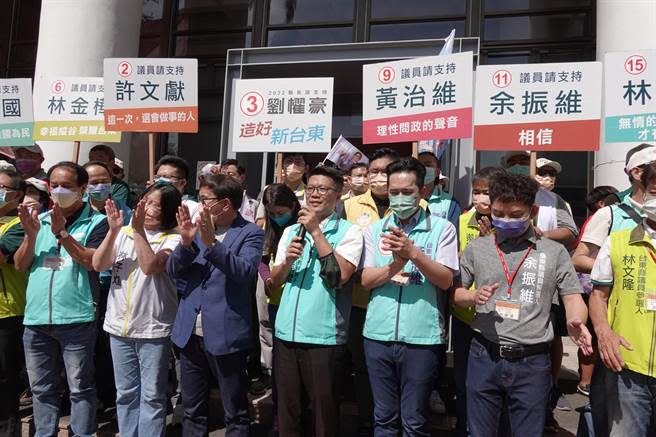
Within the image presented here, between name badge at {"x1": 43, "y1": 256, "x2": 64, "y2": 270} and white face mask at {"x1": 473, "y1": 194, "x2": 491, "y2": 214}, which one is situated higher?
white face mask at {"x1": 473, "y1": 194, "x2": 491, "y2": 214}

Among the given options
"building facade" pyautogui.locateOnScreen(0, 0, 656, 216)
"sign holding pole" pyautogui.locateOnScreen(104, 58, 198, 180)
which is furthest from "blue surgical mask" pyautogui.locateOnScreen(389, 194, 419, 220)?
"building facade" pyautogui.locateOnScreen(0, 0, 656, 216)

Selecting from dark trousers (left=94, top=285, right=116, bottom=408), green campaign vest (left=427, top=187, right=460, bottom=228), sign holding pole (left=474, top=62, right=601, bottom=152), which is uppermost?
sign holding pole (left=474, top=62, right=601, bottom=152)

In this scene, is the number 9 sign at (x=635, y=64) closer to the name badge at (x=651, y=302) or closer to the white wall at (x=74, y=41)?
the name badge at (x=651, y=302)

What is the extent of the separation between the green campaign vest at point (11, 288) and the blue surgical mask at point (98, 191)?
58 centimetres

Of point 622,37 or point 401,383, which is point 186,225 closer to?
point 401,383

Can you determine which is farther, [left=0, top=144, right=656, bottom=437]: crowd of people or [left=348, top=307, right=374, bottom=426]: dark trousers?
[left=348, top=307, right=374, bottom=426]: dark trousers

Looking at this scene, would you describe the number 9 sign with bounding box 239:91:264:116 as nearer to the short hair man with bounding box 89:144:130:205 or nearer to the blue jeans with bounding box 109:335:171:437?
the short hair man with bounding box 89:144:130:205

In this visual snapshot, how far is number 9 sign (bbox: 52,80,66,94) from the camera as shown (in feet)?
19.0

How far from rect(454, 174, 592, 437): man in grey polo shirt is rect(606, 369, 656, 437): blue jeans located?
1.07 feet

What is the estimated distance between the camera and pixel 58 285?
11.9 ft

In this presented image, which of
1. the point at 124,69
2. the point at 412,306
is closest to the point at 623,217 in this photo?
the point at 412,306

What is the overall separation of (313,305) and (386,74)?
2.36 metres

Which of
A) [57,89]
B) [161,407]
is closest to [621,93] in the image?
[161,407]

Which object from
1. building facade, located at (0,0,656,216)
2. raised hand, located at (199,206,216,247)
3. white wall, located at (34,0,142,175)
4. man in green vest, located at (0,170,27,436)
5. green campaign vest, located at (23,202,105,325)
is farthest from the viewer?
building facade, located at (0,0,656,216)
